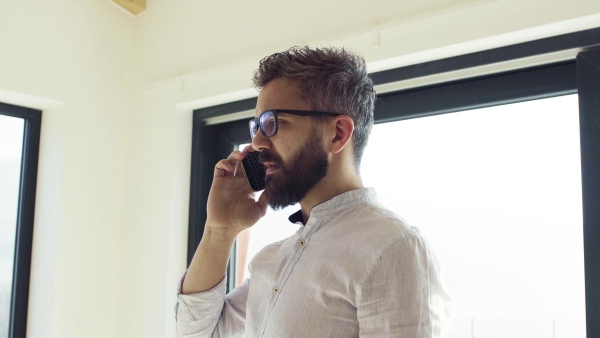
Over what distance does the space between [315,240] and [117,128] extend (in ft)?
5.33

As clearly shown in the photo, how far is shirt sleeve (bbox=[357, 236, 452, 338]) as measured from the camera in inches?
32.8

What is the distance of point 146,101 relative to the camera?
2389mm

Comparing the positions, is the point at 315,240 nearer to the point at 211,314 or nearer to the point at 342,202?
the point at 342,202

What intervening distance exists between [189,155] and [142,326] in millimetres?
722

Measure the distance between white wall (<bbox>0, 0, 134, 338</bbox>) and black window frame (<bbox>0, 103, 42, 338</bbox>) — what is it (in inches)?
1.1

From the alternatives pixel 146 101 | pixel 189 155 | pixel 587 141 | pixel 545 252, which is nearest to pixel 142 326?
pixel 189 155

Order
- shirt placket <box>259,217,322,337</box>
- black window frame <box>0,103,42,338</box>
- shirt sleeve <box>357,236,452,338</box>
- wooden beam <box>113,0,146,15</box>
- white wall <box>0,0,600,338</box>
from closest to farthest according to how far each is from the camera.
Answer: shirt sleeve <box>357,236,452,338</box> < shirt placket <box>259,217,322,337</box> < white wall <box>0,0,600,338</box> < black window frame <box>0,103,42,338</box> < wooden beam <box>113,0,146,15</box>

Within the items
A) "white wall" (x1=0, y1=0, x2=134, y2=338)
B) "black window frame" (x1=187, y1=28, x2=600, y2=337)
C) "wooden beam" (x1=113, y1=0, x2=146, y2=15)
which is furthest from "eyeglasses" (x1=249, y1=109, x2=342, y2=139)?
"wooden beam" (x1=113, y1=0, x2=146, y2=15)

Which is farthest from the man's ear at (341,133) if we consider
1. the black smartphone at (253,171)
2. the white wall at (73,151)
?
the white wall at (73,151)

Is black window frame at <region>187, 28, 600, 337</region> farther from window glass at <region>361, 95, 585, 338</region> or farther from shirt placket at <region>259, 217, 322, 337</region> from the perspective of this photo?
shirt placket at <region>259, 217, 322, 337</region>

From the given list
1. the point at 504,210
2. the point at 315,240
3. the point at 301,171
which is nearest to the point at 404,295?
the point at 315,240

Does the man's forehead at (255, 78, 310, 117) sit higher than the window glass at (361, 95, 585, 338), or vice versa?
the man's forehead at (255, 78, 310, 117)

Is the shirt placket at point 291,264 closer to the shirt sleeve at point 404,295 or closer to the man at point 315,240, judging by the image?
the man at point 315,240

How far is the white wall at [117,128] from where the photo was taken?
6.89ft
